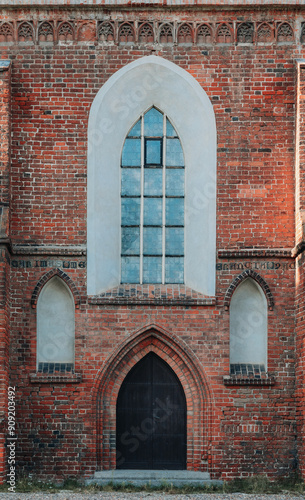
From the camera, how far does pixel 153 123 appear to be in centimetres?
1766

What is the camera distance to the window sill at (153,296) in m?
16.9

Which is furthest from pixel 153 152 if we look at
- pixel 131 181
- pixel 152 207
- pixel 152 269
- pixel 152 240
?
pixel 152 269

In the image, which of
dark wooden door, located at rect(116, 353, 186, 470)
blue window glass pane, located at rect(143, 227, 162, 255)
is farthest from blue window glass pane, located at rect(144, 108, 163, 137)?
dark wooden door, located at rect(116, 353, 186, 470)

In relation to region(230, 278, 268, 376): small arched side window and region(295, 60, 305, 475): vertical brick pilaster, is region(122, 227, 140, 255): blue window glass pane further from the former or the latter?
region(295, 60, 305, 475): vertical brick pilaster

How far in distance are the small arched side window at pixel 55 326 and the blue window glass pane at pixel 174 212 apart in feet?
7.08

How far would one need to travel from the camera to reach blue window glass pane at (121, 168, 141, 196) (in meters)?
17.5

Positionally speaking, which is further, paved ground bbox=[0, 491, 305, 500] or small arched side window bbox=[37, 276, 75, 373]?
small arched side window bbox=[37, 276, 75, 373]

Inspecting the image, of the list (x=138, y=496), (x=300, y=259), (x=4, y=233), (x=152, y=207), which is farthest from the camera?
(x=152, y=207)

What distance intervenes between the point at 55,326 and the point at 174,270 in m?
2.28

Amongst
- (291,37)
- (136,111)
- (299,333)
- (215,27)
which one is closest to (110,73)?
(136,111)

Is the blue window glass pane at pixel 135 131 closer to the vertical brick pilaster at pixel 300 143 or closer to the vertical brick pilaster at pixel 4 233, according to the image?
the vertical brick pilaster at pixel 4 233

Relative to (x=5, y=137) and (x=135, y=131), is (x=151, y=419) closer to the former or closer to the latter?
(x=135, y=131)

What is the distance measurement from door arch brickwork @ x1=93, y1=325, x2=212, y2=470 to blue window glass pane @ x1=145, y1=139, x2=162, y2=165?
115 inches

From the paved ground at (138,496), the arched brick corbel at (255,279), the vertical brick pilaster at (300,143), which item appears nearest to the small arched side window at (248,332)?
the arched brick corbel at (255,279)
